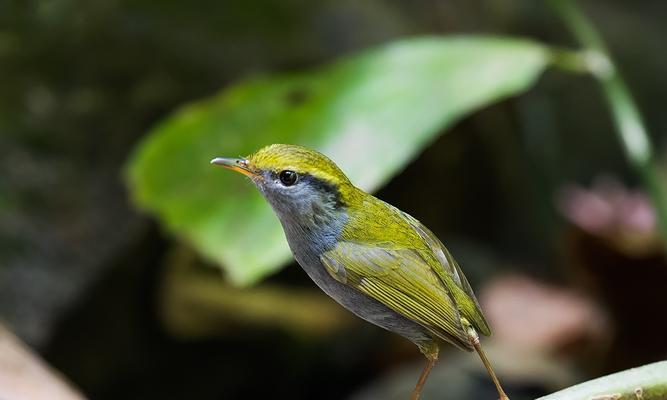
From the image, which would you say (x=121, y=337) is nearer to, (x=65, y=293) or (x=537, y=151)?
(x=65, y=293)

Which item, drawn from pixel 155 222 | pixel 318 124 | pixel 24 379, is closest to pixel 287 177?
pixel 24 379

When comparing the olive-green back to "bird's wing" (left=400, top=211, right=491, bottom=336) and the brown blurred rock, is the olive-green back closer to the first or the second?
"bird's wing" (left=400, top=211, right=491, bottom=336)

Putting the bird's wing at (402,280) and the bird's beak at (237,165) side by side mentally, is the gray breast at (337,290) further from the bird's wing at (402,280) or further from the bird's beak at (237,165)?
the bird's beak at (237,165)

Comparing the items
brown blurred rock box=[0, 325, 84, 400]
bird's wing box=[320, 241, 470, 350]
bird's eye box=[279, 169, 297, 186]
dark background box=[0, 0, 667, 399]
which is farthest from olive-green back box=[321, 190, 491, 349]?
dark background box=[0, 0, 667, 399]

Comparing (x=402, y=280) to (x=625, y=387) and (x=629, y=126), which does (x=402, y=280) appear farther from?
(x=629, y=126)

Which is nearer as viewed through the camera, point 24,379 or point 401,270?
point 401,270

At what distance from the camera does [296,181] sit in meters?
1.45

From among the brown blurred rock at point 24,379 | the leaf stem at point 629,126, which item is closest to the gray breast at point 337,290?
the brown blurred rock at point 24,379

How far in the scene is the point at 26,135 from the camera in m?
4.37

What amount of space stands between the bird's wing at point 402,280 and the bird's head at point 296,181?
7 cm

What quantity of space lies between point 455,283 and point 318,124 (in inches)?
71.1

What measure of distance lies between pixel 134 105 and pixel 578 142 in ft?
11.1

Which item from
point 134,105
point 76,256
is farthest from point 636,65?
point 76,256

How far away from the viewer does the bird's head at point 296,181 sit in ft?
4.70
